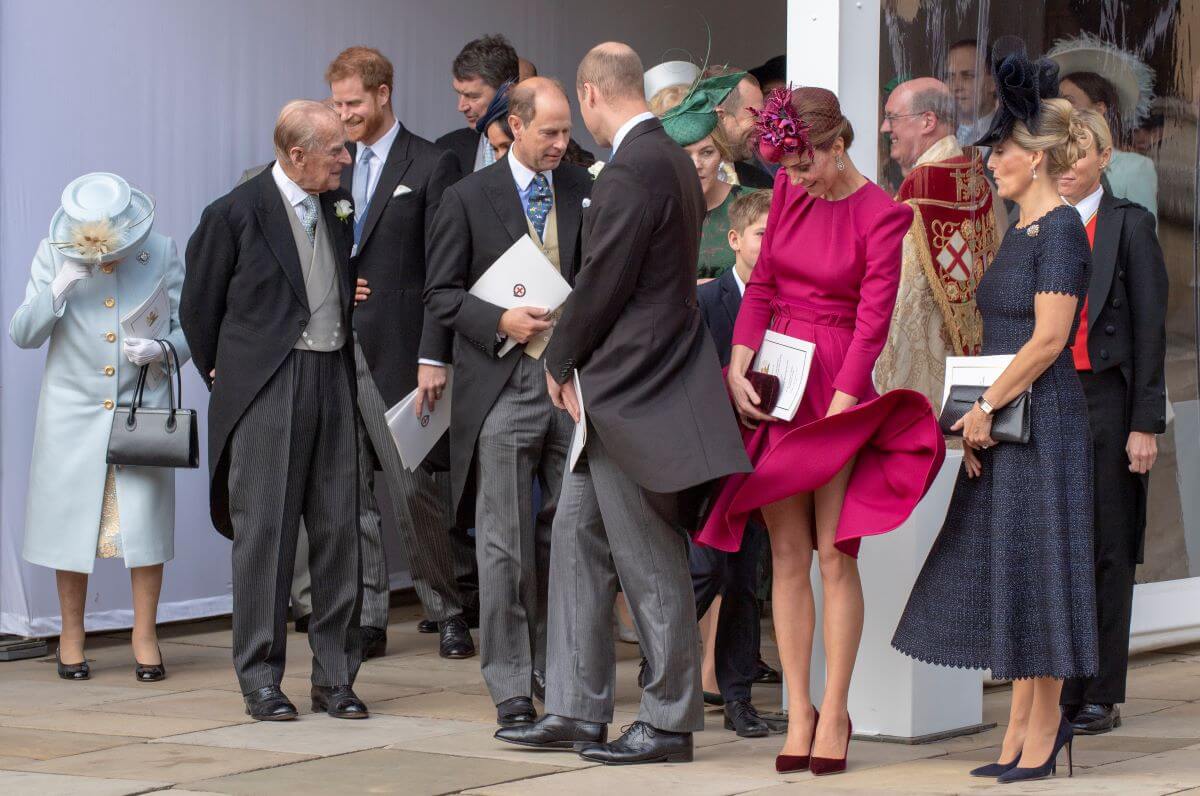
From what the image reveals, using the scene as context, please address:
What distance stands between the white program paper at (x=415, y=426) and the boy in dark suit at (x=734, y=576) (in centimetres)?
81

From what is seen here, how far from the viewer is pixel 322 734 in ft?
16.0

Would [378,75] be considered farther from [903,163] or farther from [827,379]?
[827,379]

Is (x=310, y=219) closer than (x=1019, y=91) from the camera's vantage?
No

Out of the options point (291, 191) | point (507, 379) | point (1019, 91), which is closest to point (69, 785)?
point (507, 379)

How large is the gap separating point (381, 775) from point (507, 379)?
46.6 inches

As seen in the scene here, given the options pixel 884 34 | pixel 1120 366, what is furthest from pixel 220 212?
pixel 1120 366

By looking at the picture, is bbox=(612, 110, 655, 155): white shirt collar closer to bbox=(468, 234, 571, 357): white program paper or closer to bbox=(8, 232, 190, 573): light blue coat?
bbox=(468, 234, 571, 357): white program paper

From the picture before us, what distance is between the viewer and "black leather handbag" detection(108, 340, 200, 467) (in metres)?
→ 5.76

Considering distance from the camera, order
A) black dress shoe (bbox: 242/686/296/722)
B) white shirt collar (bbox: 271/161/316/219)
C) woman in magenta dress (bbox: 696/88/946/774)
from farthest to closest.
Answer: white shirt collar (bbox: 271/161/316/219) → black dress shoe (bbox: 242/686/296/722) → woman in magenta dress (bbox: 696/88/946/774)

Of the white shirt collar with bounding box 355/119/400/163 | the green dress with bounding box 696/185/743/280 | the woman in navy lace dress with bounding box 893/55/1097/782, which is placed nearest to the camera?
the woman in navy lace dress with bounding box 893/55/1097/782

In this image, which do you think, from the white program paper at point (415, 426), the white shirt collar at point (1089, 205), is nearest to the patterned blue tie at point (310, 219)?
the white program paper at point (415, 426)

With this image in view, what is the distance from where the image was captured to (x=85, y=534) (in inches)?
233

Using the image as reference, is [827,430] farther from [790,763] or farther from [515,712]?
[515,712]

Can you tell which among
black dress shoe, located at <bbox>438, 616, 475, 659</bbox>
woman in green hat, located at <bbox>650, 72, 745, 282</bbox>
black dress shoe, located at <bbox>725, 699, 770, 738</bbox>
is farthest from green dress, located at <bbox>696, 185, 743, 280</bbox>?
black dress shoe, located at <bbox>438, 616, 475, 659</bbox>
